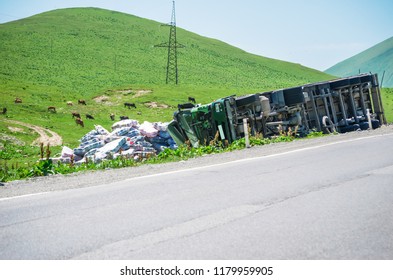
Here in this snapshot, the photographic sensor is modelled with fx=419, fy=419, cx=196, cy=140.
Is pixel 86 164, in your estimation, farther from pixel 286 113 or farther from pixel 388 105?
pixel 388 105

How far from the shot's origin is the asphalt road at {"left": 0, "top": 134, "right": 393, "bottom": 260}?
4.36m

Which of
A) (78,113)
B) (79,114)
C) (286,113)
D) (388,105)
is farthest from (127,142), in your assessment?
(388,105)

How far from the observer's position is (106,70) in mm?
94125

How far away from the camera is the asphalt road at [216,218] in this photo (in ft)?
14.3

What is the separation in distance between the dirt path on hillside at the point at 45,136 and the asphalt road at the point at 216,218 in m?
26.5

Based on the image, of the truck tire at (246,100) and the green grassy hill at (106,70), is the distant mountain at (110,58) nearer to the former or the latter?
the green grassy hill at (106,70)

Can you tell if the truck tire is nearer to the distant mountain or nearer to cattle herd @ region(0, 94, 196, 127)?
cattle herd @ region(0, 94, 196, 127)

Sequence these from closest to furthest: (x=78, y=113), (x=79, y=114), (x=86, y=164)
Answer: (x=86, y=164)
(x=79, y=114)
(x=78, y=113)

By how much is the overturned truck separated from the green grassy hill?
15823 millimetres

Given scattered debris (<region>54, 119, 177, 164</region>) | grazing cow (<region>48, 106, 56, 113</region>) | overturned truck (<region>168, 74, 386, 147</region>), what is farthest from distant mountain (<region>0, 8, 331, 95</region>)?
overturned truck (<region>168, 74, 386, 147</region>)

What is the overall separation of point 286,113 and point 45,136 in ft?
73.2

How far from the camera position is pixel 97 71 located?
3642 inches

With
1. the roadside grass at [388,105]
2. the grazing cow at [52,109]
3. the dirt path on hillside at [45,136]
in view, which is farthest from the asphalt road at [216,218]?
the grazing cow at [52,109]
